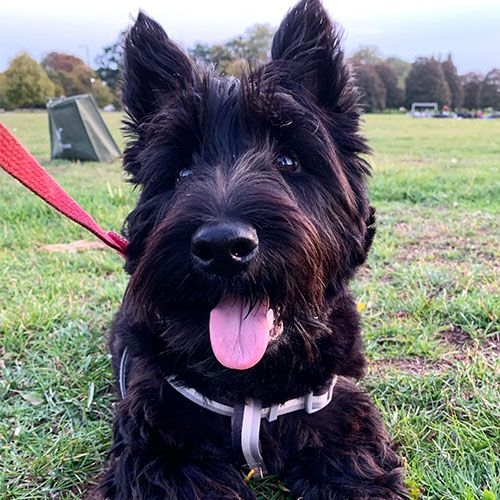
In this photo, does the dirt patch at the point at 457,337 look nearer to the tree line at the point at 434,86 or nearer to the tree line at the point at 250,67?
the tree line at the point at 250,67

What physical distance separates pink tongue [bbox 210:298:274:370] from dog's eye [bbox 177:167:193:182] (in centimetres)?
57

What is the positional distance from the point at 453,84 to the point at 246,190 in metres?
92.1

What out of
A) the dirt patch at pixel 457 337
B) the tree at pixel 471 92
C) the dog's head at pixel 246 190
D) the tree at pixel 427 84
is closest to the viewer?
the dog's head at pixel 246 190

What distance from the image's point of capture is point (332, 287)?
243 centimetres

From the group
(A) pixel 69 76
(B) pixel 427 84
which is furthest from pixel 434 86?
(A) pixel 69 76

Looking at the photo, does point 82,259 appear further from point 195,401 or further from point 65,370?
point 195,401

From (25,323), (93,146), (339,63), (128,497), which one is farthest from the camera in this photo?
(93,146)

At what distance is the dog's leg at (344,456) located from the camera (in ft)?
7.31

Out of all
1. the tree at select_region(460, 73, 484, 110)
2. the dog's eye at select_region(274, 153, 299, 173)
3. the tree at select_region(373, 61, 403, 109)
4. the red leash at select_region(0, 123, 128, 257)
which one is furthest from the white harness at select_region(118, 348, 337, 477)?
the tree at select_region(460, 73, 484, 110)

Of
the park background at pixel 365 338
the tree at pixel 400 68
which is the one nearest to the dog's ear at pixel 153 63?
the park background at pixel 365 338

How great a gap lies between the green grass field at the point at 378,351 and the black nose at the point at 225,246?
3.35 ft

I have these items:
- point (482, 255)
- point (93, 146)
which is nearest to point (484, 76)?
point (93, 146)

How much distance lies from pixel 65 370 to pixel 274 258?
1.88 m

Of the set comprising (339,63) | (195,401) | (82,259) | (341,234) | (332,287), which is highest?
(339,63)
